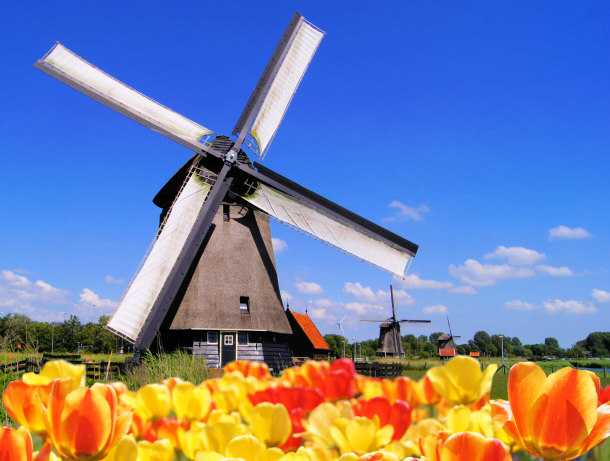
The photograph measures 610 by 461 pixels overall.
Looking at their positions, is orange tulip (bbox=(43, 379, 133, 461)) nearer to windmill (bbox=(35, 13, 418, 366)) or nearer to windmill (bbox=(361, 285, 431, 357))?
windmill (bbox=(35, 13, 418, 366))

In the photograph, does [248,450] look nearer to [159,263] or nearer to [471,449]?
[471,449]

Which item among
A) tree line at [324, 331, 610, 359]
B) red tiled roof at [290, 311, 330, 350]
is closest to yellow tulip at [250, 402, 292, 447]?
red tiled roof at [290, 311, 330, 350]

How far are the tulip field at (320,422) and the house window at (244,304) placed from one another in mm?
15599

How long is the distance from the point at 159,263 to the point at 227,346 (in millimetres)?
3907

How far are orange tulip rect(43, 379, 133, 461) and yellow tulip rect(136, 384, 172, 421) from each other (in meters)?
0.30

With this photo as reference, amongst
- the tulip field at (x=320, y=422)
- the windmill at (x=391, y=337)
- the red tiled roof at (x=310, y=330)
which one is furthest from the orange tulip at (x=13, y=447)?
the windmill at (x=391, y=337)

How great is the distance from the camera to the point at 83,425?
0.83 metres

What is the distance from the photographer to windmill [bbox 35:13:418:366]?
15383mm

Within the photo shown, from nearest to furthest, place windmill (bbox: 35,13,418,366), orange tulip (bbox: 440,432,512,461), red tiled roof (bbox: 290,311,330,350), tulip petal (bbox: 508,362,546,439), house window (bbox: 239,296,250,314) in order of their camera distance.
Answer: orange tulip (bbox: 440,432,512,461)
tulip petal (bbox: 508,362,546,439)
windmill (bbox: 35,13,418,366)
house window (bbox: 239,296,250,314)
red tiled roof (bbox: 290,311,330,350)

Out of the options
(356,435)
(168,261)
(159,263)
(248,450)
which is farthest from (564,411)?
(159,263)

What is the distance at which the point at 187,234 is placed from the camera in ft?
48.5

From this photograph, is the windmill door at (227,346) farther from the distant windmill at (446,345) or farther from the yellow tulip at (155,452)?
the distant windmill at (446,345)

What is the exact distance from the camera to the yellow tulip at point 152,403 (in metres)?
1.18

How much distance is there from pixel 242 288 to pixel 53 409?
52.6ft
